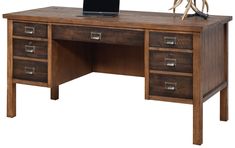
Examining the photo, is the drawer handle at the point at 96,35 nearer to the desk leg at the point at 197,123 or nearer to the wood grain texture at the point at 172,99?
the wood grain texture at the point at 172,99

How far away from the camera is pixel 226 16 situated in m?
6.12

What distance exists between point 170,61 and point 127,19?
21.4 inches

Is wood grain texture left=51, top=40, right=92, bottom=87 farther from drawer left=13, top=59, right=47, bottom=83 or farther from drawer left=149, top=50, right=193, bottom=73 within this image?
drawer left=149, top=50, right=193, bottom=73

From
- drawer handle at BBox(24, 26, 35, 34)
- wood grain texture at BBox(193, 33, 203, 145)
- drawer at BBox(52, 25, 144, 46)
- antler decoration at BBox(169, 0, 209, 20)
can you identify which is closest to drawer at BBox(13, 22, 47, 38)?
drawer handle at BBox(24, 26, 35, 34)

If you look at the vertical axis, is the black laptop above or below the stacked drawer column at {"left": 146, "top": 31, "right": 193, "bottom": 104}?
above

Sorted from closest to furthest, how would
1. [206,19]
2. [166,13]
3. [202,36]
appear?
Result: [202,36] < [206,19] < [166,13]

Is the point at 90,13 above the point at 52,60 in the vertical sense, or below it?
above

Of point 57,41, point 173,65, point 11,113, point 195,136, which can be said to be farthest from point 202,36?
point 11,113

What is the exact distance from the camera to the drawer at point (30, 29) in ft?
20.2

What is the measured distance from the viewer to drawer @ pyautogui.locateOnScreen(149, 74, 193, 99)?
5.66m

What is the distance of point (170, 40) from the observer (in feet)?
18.5

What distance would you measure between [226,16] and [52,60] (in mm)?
1481

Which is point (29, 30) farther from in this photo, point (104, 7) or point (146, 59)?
point (146, 59)

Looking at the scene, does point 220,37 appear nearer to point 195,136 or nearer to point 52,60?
point 195,136
